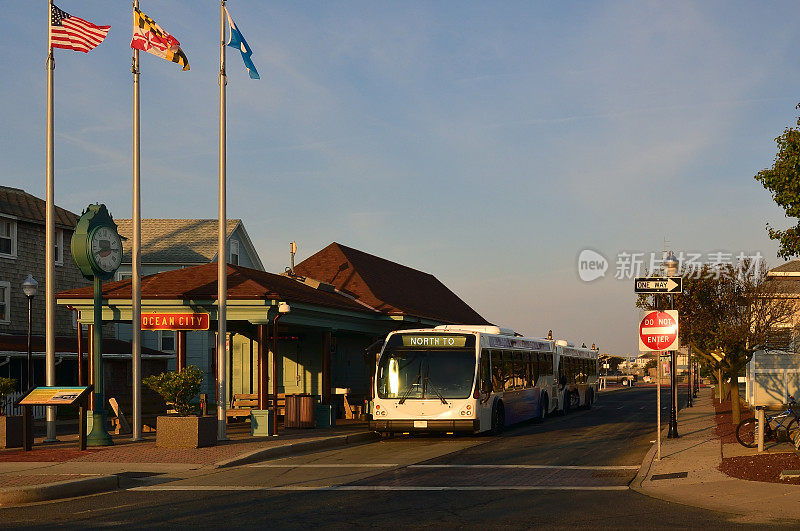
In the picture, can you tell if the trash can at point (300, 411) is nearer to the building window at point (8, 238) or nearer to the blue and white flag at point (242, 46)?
the blue and white flag at point (242, 46)

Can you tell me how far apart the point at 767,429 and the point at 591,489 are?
749 cm

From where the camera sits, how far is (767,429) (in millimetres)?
20000

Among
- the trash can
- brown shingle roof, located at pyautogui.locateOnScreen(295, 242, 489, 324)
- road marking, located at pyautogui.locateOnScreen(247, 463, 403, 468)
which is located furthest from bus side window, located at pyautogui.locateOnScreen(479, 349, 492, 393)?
brown shingle roof, located at pyautogui.locateOnScreen(295, 242, 489, 324)

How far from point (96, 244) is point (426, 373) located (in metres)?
8.60

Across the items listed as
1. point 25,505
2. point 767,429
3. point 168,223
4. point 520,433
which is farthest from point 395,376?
point 168,223

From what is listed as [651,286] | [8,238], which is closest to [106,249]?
[651,286]

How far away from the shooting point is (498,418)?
1011 inches

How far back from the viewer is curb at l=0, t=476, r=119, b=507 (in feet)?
44.5

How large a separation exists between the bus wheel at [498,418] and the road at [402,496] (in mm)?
3713

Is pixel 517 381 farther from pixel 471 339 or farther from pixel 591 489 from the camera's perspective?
pixel 591 489

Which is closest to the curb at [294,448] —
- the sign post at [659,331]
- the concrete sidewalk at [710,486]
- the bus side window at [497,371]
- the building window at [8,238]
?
the bus side window at [497,371]

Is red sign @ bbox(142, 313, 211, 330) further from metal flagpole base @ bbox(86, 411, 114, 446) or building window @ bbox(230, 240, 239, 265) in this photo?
building window @ bbox(230, 240, 239, 265)

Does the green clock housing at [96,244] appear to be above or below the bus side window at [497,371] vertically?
above

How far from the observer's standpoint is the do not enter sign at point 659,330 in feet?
57.6
